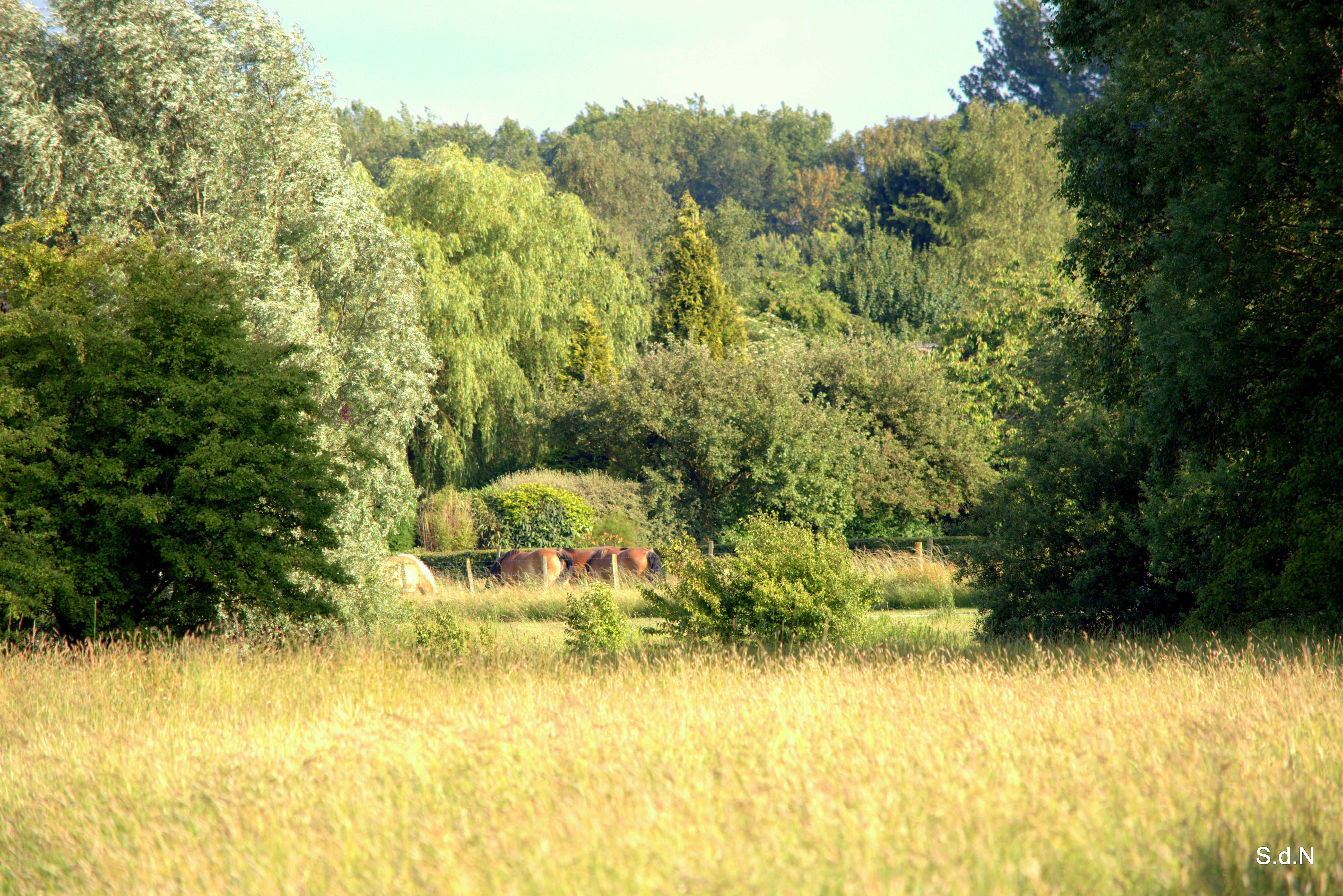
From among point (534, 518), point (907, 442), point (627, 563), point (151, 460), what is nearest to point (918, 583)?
point (627, 563)

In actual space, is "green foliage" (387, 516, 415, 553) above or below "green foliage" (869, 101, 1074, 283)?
below

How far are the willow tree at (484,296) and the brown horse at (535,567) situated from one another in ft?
13.4

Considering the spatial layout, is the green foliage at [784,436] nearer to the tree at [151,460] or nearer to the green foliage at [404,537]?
the green foliage at [404,537]

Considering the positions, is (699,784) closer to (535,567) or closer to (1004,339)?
(535,567)

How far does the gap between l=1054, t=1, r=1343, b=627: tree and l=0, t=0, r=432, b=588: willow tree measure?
462 inches

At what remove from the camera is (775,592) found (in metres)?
12.4

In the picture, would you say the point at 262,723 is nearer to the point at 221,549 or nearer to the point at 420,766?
the point at 420,766

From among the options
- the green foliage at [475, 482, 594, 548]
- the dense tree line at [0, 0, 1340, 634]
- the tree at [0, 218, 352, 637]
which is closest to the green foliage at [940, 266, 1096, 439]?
the dense tree line at [0, 0, 1340, 634]

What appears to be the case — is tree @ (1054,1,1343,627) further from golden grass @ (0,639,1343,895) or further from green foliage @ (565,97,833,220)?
green foliage @ (565,97,833,220)

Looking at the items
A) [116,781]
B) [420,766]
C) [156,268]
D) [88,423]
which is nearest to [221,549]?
[88,423]

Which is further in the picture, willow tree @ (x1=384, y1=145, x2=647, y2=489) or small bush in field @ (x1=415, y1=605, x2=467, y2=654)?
willow tree @ (x1=384, y1=145, x2=647, y2=489)

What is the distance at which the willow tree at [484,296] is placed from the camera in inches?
1156

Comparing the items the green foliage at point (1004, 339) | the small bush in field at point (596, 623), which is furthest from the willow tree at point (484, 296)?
the small bush in field at point (596, 623)

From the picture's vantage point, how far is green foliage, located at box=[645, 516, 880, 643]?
493 inches
